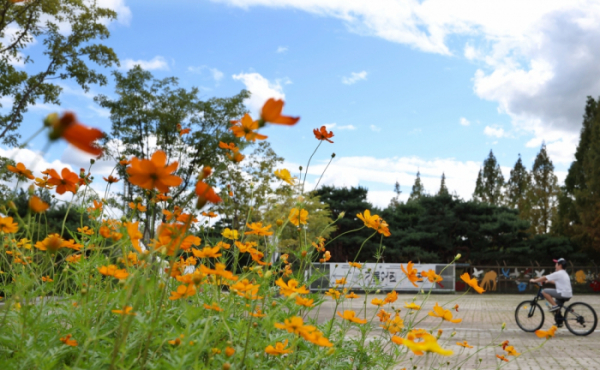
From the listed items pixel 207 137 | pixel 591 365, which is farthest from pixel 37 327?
pixel 207 137

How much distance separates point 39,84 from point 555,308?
1515 cm

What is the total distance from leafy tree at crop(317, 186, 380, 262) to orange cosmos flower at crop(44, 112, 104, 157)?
24.9m

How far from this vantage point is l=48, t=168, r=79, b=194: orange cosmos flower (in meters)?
1.53

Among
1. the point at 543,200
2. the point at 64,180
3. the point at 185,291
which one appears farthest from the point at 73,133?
the point at 543,200

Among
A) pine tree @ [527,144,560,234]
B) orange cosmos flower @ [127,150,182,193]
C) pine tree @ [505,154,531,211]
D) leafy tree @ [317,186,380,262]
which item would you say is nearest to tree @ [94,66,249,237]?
leafy tree @ [317,186,380,262]

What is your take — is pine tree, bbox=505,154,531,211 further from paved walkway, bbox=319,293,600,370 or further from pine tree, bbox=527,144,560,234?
paved walkway, bbox=319,293,600,370

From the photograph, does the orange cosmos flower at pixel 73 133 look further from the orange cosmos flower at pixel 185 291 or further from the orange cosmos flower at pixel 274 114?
the orange cosmos flower at pixel 185 291

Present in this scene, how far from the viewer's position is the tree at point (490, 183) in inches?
1986

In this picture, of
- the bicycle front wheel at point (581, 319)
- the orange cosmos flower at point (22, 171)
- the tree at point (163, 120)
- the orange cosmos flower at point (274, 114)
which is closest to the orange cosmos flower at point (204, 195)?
the orange cosmos flower at point (274, 114)

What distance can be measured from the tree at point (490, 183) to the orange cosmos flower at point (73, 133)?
53171 mm

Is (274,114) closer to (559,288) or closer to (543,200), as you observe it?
(559,288)

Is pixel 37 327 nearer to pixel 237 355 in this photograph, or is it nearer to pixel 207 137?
pixel 237 355

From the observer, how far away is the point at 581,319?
7391 millimetres

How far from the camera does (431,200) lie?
26.6 meters
